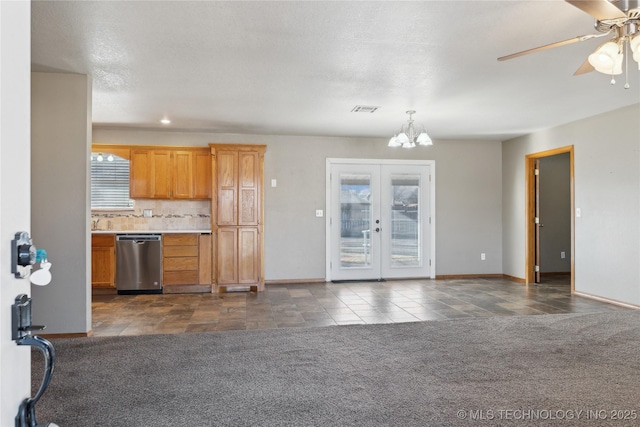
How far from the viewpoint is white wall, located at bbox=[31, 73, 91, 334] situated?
3734 millimetres

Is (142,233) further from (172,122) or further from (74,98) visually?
(74,98)

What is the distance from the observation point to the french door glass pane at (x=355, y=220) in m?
7.07

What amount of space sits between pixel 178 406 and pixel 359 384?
106cm

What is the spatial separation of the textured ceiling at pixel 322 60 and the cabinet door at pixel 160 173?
29.8 inches

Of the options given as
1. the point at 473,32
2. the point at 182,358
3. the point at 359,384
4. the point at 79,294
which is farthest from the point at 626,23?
the point at 79,294

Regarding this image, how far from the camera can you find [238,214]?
20.3ft

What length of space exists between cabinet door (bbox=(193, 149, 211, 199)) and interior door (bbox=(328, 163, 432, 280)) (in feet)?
6.68

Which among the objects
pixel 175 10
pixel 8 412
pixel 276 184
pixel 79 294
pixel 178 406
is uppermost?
pixel 175 10

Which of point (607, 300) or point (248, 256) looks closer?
point (607, 300)

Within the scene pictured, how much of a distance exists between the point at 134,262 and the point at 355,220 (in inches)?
139

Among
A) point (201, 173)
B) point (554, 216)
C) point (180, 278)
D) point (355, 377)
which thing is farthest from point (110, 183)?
point (554, 216)

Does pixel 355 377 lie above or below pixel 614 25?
below

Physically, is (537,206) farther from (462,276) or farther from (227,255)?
(227,255)

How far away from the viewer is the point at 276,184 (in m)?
6.84
